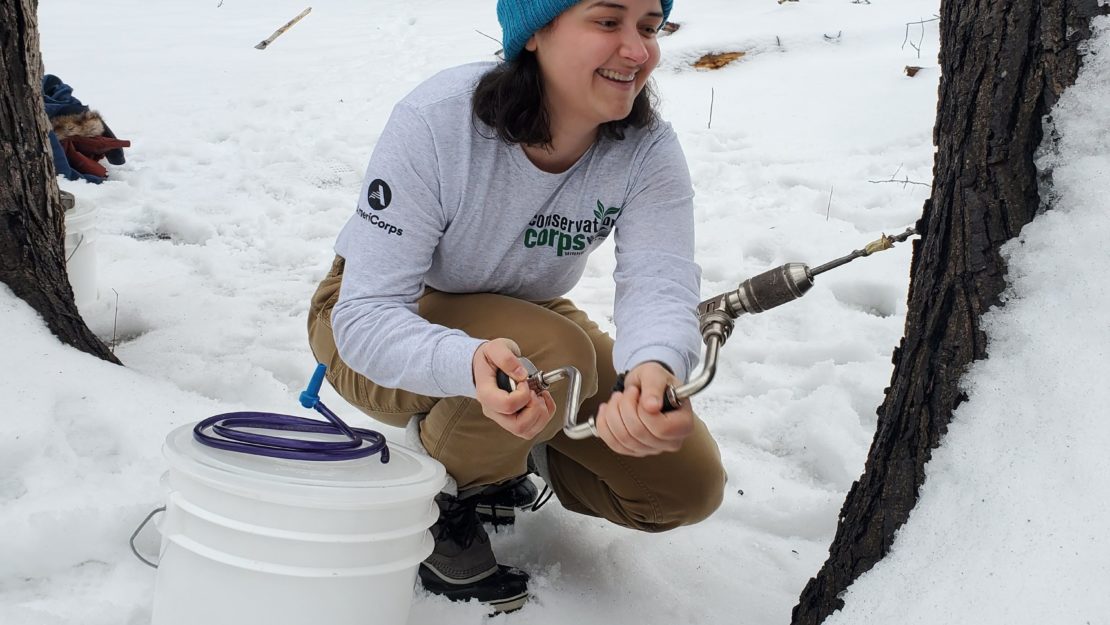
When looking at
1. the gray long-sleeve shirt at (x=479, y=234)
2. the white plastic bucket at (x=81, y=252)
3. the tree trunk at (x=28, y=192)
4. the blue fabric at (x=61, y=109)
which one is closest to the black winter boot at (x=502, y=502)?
the gray long-sleeve shirt at (x=479, y=234)

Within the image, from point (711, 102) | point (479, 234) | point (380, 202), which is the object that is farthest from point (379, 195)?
point (711, 102)

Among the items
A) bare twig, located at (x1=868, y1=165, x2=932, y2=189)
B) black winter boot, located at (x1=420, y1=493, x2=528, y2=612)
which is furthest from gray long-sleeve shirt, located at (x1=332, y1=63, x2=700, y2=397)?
bare twig, located at (x1=868, y1=165, x2=932, y2=189)

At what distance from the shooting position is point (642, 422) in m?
1.44

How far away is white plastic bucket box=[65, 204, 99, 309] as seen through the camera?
2811mm

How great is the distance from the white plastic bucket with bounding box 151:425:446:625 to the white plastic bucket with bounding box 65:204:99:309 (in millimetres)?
1561

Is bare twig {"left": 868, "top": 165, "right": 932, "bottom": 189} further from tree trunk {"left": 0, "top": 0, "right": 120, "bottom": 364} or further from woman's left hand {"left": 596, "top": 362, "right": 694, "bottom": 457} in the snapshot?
tree trunk {"left": 0, "top": 0, "right": 120, "bottom": 364}

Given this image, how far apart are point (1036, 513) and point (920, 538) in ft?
0.64

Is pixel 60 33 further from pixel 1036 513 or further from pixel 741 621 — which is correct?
pixel 1036 513

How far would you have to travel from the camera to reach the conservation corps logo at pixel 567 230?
1.90 metres

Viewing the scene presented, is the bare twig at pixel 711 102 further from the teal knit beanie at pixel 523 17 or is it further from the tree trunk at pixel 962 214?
the tree trunk at pixel 962 214

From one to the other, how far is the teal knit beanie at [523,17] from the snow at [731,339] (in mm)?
806

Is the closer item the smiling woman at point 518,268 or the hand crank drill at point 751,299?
the hand crank drill at point 751,299

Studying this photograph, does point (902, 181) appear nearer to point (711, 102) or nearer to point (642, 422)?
point (711, 102)

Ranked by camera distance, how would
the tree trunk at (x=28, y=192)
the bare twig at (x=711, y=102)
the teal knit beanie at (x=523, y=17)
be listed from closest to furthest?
the teal knit beanie at (x=523, y=17) < the tree trunk at (x=28, y=192) < the bare twig at (x=711, y=102)
